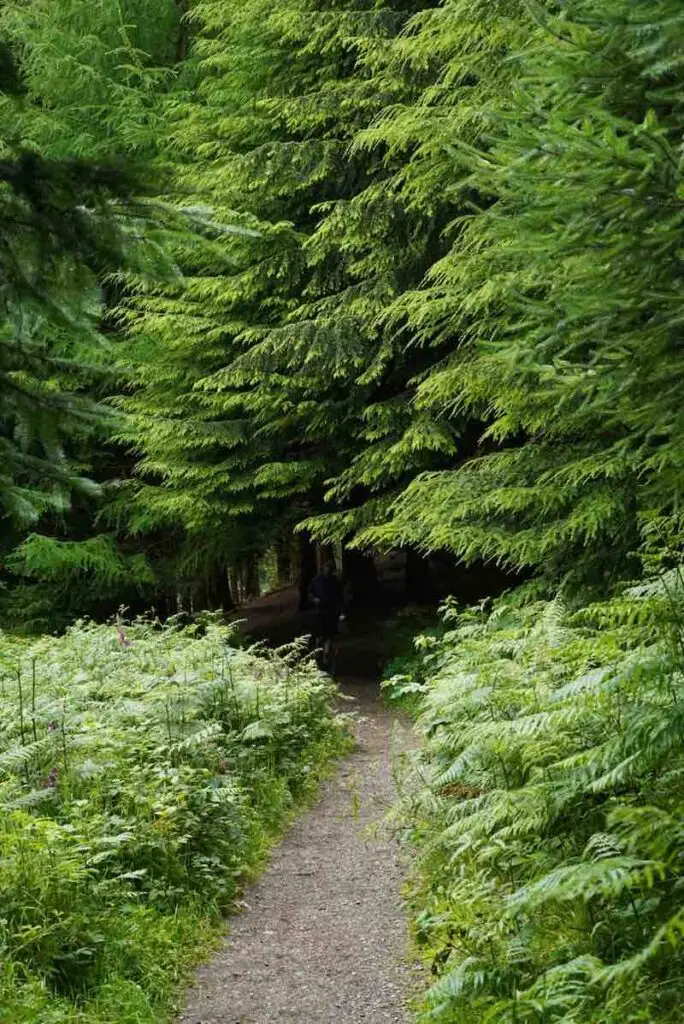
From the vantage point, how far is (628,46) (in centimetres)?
576

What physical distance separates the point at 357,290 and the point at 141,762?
1063cm

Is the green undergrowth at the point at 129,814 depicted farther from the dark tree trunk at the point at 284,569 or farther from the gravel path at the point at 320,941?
the dark tree trunk at the point at 284,569

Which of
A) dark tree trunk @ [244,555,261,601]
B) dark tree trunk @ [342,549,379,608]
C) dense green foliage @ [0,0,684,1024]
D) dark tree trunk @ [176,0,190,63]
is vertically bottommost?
dark tree trunk @ [244,555,261,601]

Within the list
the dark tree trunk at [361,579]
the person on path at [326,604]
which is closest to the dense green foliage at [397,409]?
the person on path at [326,604]

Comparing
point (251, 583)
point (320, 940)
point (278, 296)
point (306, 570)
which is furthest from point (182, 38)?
point (320, 940)

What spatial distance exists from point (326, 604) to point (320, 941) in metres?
9.88

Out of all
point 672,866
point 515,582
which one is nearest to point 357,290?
point 515,582

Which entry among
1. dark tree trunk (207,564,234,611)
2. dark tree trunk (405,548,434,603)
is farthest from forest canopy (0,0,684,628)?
dark tree trunk (405,548,434,603)

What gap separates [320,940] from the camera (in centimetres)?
625

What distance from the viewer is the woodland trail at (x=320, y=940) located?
527 cm

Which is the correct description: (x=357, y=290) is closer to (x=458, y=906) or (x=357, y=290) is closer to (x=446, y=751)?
(x=446, y=751)

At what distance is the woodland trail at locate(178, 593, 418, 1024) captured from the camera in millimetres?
5270

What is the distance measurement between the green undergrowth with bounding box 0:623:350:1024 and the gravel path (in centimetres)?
20

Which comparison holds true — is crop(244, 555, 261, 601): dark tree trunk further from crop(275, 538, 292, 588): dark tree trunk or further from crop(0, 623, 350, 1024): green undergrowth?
crop(0, 623, 350, 1024): green undergrowth
